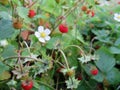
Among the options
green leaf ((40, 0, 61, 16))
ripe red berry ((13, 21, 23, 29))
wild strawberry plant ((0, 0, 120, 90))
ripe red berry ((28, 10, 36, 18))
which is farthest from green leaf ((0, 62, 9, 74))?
green leaf ((40, 0, 61, 16))

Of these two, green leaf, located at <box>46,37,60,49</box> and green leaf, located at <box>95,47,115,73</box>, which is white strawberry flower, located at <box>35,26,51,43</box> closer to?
green leaf, located at <box>46,37,60,49</box>

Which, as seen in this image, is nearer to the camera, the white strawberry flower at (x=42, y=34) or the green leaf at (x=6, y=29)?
the green leaf at (x=6, y=29)

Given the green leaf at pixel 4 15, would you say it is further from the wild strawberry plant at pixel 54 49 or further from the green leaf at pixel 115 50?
the green leaf at pixel 115 50

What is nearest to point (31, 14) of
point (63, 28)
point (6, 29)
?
point (63, 28)

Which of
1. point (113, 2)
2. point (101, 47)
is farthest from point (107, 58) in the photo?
point (113, 2)

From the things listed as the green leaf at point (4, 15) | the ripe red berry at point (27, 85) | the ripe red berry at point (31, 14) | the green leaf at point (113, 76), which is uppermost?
the green leaf at point (4, 15)

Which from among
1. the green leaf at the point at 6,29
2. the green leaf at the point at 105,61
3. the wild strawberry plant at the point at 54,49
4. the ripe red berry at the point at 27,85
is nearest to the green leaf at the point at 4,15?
the wild strawberry plant at the point at 54,49

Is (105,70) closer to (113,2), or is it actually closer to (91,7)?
(91,7)
